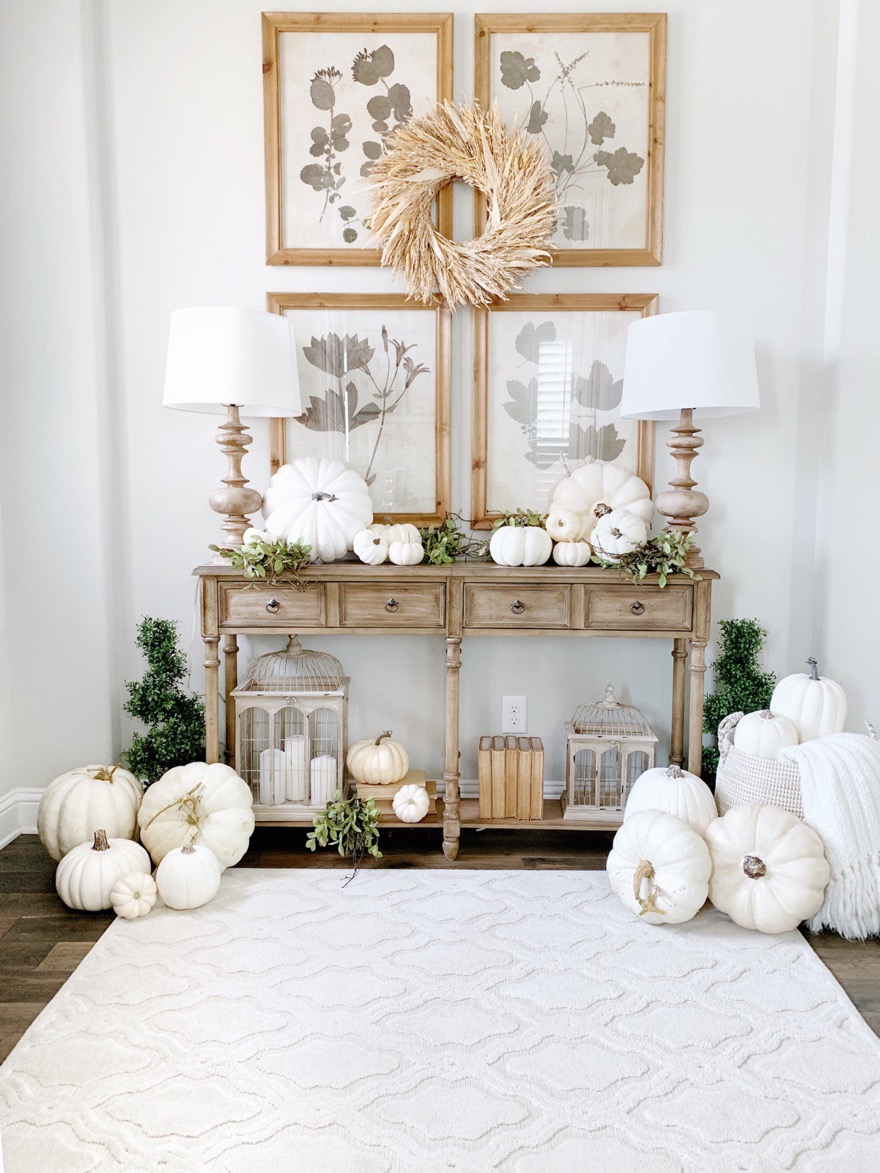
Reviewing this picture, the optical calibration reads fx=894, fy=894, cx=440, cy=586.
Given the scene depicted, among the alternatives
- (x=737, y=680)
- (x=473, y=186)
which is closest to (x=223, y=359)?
(x=473, y=186)

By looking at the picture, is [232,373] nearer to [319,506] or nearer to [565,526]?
[319,506]

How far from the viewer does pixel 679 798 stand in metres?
2.43

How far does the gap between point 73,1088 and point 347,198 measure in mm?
2535

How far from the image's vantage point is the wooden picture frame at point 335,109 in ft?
9.25

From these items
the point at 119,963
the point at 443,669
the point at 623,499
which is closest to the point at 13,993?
the point at 119,963

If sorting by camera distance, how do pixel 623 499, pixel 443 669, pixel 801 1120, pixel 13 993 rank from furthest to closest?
pixel 443 669 < pixel 623 499 < pixel 13 993 < pixel 801 1120

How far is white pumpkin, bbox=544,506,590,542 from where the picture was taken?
2709 mm

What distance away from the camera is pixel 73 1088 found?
1.67 m

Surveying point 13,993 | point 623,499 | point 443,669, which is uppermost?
point 623,499

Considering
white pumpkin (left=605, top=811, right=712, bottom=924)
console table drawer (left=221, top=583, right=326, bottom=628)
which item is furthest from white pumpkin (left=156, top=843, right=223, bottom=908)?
white pumpkin (left=605, top=811, right=712, bottom=924)

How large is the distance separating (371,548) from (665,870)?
1202mm

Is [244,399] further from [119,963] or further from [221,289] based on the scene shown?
[119,963]

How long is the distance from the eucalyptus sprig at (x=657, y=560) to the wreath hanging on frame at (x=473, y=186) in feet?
3.06

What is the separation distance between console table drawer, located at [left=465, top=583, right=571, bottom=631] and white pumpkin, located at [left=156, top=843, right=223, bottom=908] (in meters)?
0.99
